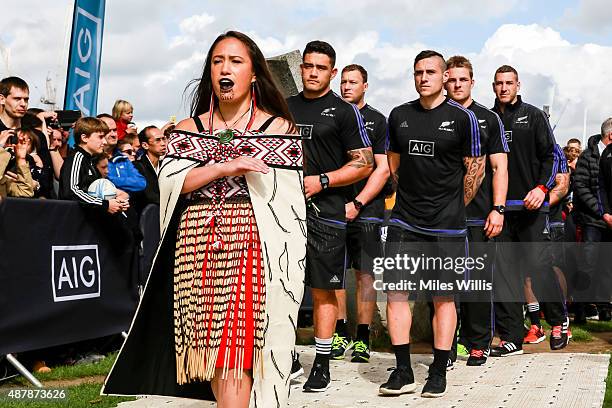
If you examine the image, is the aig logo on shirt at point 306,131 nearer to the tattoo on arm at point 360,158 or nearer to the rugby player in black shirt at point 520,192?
the tattoo on arm at point 360,158

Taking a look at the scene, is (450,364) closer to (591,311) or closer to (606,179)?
(606,179)

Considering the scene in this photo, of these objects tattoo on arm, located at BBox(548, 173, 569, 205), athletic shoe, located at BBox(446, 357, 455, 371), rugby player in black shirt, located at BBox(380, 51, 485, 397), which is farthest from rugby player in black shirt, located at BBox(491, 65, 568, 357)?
rugby player in black shirt, located at BBox(380, 51, 485, 397)

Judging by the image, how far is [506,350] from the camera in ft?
27.9

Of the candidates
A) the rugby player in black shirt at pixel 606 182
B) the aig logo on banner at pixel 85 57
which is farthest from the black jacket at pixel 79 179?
the rugby player in black shirt at pixel 606 182

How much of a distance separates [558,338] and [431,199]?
10.1ft

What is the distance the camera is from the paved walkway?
20.6 ft

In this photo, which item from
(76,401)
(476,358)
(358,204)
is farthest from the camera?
(476,358)

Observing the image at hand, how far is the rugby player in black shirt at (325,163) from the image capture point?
6887 mm

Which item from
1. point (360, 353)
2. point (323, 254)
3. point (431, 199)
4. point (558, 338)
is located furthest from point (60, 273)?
point (558, 338)

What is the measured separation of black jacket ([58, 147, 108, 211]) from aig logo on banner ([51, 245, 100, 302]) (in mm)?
382

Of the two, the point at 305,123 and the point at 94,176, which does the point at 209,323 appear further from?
the point at 94,176

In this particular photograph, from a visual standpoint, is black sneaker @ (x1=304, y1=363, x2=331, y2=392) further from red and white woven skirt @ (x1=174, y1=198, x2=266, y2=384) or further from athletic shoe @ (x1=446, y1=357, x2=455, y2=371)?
red and white woven skirt @ (x1=174, y1=198, x2=266, y2=384)

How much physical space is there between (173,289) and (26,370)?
3.08 meters

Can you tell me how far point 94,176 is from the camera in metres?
8.14
